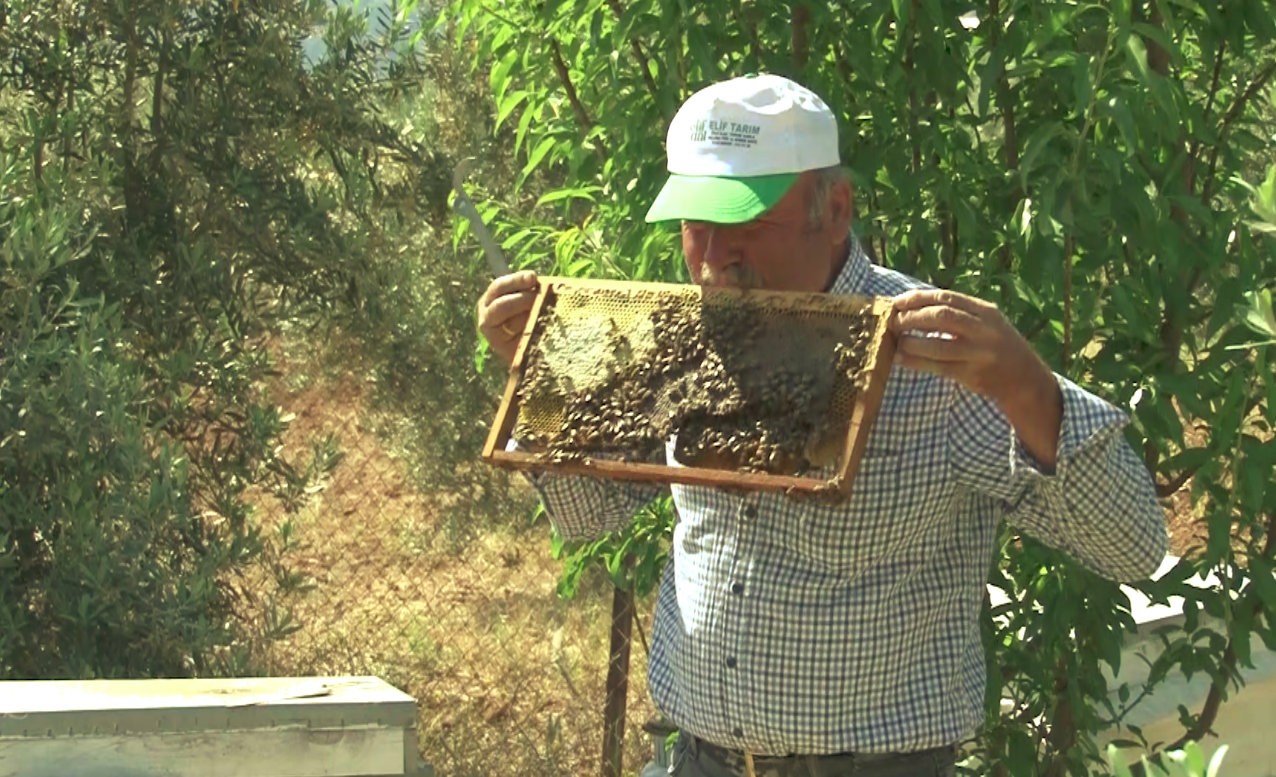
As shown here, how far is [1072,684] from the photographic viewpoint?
4.38 meters

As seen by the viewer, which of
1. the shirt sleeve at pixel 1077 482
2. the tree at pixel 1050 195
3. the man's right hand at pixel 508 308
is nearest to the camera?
the shirt sleeve at pixel 1077 482

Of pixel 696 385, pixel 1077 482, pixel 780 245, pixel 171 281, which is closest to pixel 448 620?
pixel 171 281

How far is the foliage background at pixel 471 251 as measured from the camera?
4.00 m

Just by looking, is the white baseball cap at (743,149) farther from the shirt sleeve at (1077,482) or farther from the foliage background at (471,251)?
the foliage background at (471,251)

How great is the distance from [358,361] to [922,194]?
363cm

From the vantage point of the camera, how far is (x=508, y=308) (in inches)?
133

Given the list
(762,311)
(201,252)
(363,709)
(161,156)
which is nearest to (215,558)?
(201,252)

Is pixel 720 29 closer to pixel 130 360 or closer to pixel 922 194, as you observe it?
pixel 922 194

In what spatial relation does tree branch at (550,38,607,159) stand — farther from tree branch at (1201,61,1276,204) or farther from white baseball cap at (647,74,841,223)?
tree branch at (1201,61,1276,204)

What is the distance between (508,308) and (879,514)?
0.80 meters

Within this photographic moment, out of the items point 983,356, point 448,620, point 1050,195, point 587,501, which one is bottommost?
point 448,620

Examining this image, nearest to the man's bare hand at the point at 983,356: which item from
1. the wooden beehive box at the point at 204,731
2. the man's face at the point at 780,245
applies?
the man's face at the point at 780,245

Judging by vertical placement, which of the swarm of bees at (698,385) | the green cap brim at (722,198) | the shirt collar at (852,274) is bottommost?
the swarm of bees at (698,385)

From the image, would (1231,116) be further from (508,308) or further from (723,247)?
(508,308)
